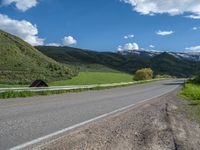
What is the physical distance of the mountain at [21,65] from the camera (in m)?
66.1

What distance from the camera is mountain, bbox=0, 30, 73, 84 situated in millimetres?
66062

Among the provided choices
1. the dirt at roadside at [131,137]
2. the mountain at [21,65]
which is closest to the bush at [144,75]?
the mountain at [21,65]

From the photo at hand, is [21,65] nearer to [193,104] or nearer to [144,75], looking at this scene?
[144,75]

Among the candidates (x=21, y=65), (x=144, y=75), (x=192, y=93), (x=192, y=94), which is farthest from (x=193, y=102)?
(x=144, y=75)

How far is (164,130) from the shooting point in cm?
925

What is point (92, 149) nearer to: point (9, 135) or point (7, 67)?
point (9, 135)

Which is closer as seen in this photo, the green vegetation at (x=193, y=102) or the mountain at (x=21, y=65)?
the green vegetation at (x=193, y=102)

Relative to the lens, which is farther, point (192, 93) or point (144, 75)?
point (144, 75)

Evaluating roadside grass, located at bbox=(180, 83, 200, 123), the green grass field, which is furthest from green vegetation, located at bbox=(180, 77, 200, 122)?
the green grass field

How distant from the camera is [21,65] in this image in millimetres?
74500

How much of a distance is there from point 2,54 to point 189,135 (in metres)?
72.3

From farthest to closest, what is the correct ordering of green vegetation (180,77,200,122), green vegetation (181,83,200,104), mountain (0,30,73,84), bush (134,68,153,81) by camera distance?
bush (134,68,153,81), mountain (0,30,73,84), green vegetation (181,83,200,104), green vegetation (180,77,200,122)

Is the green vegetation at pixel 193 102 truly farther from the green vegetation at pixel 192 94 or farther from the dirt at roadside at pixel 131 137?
the dirt at roadside at pixel 131 137

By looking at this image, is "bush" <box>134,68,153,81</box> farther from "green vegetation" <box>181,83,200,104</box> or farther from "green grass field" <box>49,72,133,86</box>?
"green vegetation" <box>181,83,200,104</box>
